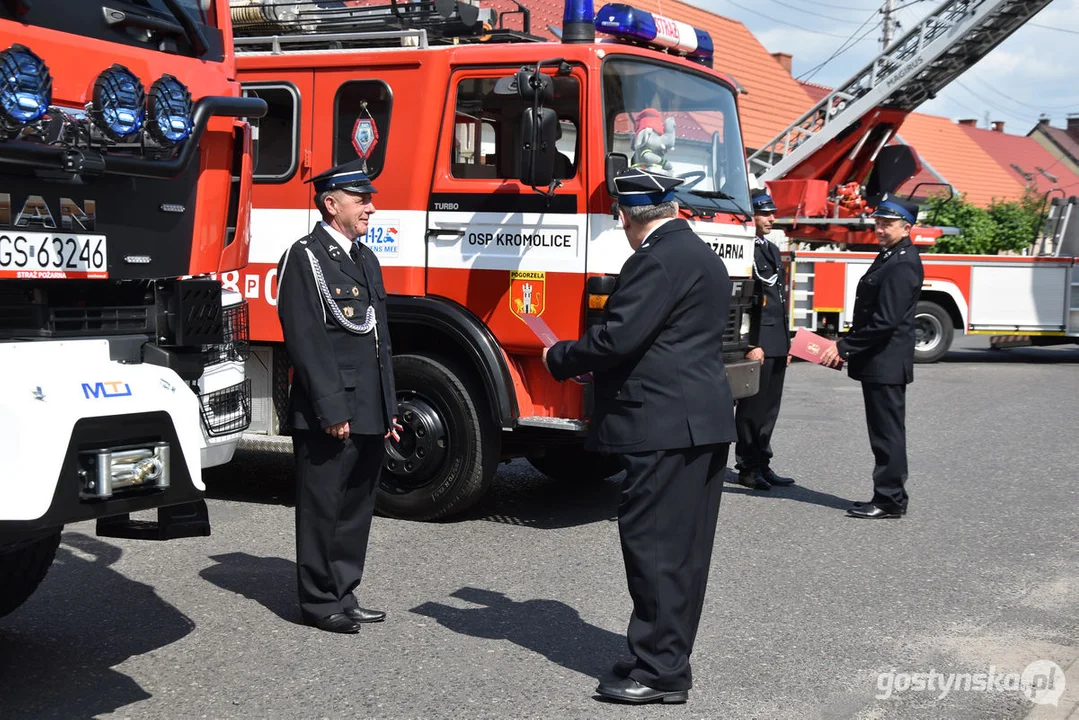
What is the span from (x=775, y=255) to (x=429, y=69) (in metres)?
2.77

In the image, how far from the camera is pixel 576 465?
8.56m

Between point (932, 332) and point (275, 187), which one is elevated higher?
point (275, 187)

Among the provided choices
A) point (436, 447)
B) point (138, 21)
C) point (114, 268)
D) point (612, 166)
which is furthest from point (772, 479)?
point (138, 21)

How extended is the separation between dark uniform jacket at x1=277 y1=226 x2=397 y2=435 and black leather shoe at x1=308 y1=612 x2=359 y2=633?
780 millimetres

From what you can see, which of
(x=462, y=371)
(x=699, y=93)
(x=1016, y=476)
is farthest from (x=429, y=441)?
(x=1016, y=476)

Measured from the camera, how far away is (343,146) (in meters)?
7.39

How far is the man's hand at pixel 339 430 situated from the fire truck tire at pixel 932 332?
13.9 m

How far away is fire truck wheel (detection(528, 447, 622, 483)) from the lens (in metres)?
8.51

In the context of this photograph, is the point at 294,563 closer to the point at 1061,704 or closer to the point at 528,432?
the point at 528,432

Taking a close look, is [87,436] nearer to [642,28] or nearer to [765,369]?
[642,28]

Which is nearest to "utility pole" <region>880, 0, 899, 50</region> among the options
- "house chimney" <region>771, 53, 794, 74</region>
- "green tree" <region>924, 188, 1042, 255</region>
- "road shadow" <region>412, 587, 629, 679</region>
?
"green tree" <region>924, 188, 1042, 255</region>

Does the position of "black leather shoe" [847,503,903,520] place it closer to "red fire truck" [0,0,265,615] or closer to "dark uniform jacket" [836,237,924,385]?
"dark uniform jacket" [836,237,924,385]

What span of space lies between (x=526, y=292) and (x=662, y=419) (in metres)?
2.63

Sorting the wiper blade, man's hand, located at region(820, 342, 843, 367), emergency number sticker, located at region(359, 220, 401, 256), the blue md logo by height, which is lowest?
man's hand, located at region(820, 342, 843, 367)
